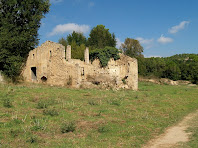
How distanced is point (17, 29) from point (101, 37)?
28.1 metres

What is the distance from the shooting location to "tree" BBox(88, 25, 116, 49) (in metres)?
48.4

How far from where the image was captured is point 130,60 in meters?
25.5

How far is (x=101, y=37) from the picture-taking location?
48938 millimetres

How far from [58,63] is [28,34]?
508cm

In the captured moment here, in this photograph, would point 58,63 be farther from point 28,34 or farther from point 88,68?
point 28,34

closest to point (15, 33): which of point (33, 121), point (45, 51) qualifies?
point (45, 51)

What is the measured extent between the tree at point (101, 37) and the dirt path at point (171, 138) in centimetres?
4038

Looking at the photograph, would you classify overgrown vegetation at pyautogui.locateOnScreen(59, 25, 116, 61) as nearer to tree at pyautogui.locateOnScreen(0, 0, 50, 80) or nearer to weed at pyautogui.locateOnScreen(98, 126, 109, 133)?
tree at pyautogui.locateOnScreen(0, 0, 50, 80)

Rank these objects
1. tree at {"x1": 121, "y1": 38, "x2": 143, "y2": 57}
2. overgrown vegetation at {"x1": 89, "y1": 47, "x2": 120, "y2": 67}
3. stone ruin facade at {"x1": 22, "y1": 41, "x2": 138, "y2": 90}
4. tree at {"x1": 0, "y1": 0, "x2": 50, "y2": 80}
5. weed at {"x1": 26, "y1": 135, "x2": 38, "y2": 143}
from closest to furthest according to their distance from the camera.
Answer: weed at {"x1": 26, "y1": 135, "x2": 38, "y2": 143}, stone ruin facade at {"x1": 22, "y1": 41, "x2": 138, "y2": 90}, tree at {"x1": 0, "y1": 0, "x2": 50, "y2": 80}, overgrown vegetation at {"x1": 89, "y1": 47, "x2": 120, "y2": 67}, tree at {"x1": 121, "y1": 38, "x2": 143, "y2": 57}

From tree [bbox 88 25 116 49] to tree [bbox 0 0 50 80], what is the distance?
23.9 m

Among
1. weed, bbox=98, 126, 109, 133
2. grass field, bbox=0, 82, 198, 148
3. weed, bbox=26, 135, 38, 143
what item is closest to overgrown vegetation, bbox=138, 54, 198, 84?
grass field, bbox=0, 82, 198, 148

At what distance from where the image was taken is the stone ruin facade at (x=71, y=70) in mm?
21625

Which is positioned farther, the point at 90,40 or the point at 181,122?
the point at 90,40

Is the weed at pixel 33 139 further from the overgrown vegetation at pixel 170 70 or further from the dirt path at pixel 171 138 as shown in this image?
the overgrown vegetation at pixel 170 70
